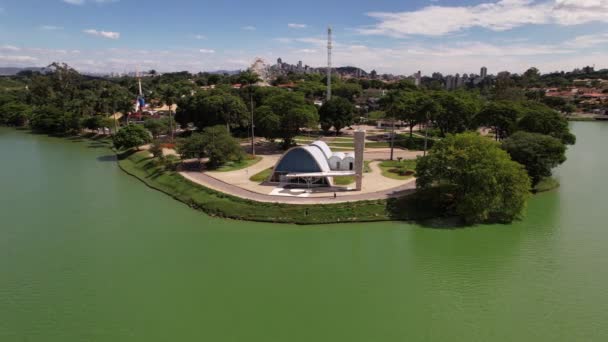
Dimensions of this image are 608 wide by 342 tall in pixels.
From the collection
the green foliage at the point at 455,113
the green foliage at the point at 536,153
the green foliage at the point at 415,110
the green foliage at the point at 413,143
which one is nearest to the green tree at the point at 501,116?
the green foliage at the point at 455,113

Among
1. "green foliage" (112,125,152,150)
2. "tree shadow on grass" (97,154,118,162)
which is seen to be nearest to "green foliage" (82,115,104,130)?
"tree shadow on grass" (97,154,118,162)

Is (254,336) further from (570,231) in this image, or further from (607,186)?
(607,186)

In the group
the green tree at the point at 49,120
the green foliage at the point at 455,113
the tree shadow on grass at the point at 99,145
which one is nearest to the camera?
the green foliage at the point at 455,113

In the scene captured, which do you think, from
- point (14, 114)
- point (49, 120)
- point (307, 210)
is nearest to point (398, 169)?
point (307, 210)

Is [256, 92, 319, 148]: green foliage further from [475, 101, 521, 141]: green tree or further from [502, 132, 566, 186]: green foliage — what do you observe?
[502, 132, 566, 186]: green foliage

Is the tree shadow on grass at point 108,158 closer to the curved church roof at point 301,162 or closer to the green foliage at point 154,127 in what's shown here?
the green foliage at point 154,127

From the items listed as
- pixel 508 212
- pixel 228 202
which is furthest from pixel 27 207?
pixel 508 212

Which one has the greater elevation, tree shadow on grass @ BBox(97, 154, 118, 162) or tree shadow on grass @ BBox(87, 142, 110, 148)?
tree shadow on grass @ BBox(87, 142, 110, 148)
